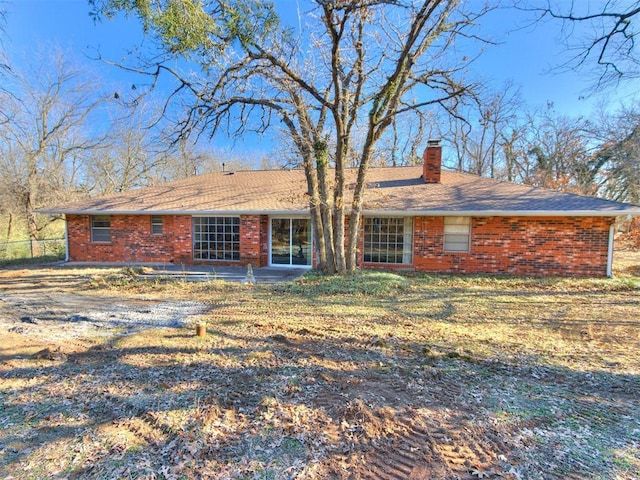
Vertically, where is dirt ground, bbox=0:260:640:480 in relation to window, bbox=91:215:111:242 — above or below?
below

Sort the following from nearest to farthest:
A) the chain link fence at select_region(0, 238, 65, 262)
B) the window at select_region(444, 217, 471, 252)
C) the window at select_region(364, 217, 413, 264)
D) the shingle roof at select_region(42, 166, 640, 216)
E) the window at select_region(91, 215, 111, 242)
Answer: the shingle roof at select_region(42, 166, 640, 216), the window at select_region(444, 217, 471, 252), the window at select_region(364, 217, 413, 264), the window at select_region(91, 215, 111, 242), the chain link fence at select_region(0, 238, 65, 262)

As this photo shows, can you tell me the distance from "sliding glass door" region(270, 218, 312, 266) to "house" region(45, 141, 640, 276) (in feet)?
0.13

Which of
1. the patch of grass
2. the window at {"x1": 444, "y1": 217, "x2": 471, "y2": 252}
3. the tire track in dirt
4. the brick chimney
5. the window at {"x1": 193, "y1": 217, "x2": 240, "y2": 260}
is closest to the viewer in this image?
the tire track in dirt

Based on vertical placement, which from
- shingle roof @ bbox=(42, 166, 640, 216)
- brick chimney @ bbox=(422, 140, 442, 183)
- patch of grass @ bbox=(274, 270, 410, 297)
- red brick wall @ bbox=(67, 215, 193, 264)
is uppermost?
brick chimney @ bbox=(422, 140, 442, 183)

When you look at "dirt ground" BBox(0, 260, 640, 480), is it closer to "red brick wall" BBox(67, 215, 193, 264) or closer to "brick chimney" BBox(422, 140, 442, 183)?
"red brick wall" BBox(67, 215, 193, 264)

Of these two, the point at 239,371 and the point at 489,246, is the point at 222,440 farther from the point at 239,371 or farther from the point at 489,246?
the point at 489,246

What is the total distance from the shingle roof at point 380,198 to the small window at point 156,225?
1.88ft

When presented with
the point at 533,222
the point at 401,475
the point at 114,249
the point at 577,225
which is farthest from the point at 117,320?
the point at 577,225

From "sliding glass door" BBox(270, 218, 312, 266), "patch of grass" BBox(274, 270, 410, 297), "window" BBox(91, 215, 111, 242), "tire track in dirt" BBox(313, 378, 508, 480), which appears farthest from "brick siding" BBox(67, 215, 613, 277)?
"tire track in dirt" BBox(313, 378, 508, 480)

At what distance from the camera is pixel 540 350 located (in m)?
4.46

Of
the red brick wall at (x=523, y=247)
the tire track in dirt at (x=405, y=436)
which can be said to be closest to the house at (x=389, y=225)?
the red brick wall at (x=523, y=247)

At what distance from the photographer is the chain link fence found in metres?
14.4

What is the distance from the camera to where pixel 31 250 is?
1511cm

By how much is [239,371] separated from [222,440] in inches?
47.3
